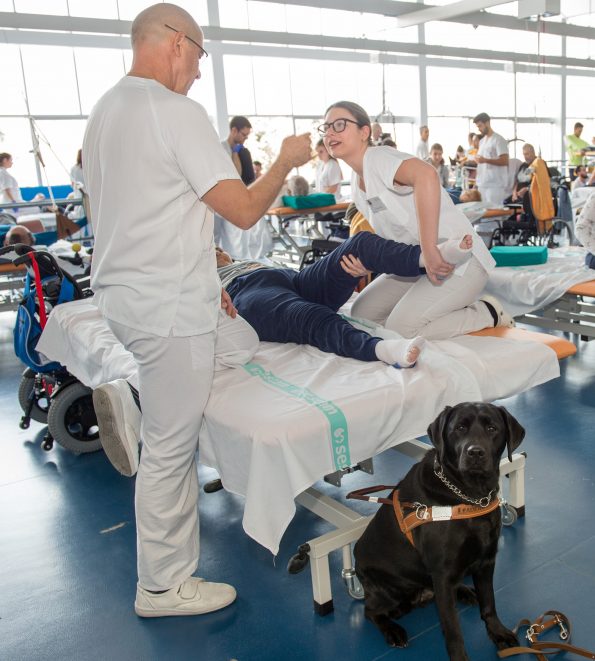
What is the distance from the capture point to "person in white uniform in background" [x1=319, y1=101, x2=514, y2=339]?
2.10 metres

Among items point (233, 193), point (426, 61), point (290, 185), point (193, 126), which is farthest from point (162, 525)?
point (426, 61)

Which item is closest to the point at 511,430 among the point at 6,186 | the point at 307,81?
the point at 6,186

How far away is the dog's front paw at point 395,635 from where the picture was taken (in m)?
1.45

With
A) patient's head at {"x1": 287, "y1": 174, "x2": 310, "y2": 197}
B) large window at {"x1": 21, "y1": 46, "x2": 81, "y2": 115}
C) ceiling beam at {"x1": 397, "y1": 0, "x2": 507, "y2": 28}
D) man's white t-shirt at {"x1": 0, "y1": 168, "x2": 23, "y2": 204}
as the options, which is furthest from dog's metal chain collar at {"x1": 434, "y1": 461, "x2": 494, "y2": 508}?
large window at {"x1": 21, "y1": 46, "x2": 81, "y2": 115}

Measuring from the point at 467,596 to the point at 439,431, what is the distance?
486 millimetres

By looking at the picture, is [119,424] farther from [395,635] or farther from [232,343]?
[395,635]

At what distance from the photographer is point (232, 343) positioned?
1890 millimetres

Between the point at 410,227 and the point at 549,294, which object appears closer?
the point at 410,227

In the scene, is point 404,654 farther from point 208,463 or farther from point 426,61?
point 426,61

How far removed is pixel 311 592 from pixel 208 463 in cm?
41

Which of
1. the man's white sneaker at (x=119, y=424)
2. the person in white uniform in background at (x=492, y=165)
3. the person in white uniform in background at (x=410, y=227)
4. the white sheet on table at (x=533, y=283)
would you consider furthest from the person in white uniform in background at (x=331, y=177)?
the man's white sneaker at (x=119, y=424)

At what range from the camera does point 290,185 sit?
19.8ft

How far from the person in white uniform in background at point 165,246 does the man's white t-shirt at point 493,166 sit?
5.41m

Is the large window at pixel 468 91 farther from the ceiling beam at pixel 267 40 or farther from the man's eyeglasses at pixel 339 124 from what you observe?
the man's eyeglasses at pixel 339 124
